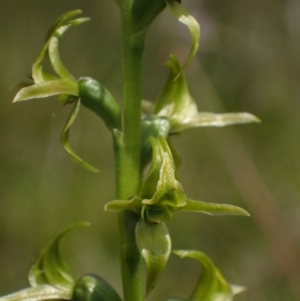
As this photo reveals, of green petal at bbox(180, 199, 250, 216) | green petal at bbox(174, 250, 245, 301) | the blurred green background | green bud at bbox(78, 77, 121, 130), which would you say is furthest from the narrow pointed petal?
the blurred green background

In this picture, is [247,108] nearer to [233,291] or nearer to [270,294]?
[270,294]

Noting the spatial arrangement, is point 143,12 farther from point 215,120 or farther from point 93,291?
point 93,291

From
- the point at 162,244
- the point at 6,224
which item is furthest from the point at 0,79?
the point at 162,244

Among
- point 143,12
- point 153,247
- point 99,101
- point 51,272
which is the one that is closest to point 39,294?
point 51,272

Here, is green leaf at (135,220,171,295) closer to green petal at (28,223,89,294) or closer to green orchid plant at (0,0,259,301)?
green orchid plant at (0,0,259,301)

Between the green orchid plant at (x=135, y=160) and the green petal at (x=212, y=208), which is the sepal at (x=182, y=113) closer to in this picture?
the green orchid plant at (x=135, y=160)

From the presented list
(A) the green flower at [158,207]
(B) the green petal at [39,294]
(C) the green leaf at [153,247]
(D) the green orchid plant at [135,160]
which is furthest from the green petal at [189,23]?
(B) the green petal at [39,294]
